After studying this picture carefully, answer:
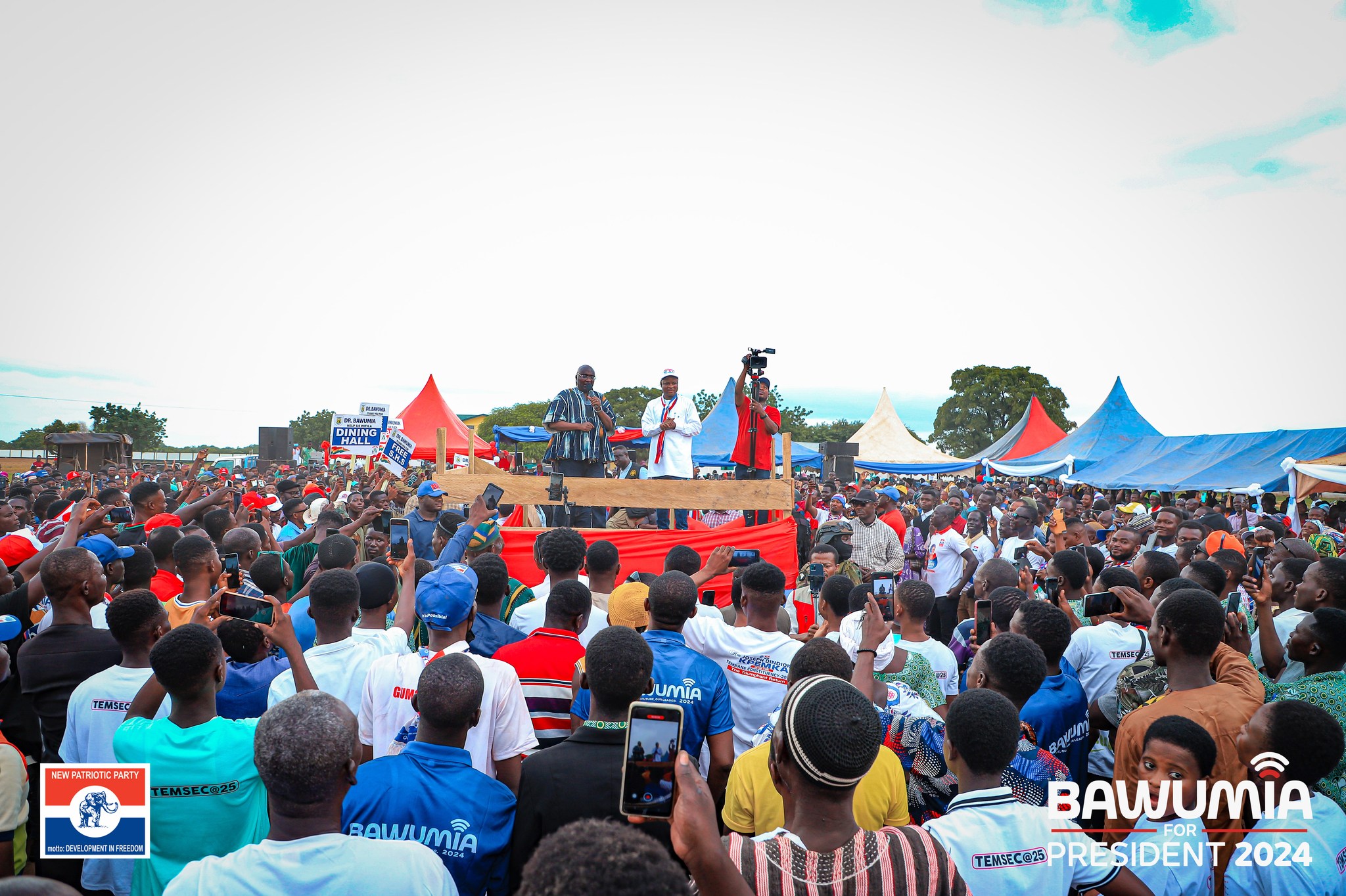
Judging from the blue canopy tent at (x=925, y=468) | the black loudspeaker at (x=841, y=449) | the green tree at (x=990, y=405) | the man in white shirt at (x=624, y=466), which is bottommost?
the blue canopy tent at (x=925, y=468)

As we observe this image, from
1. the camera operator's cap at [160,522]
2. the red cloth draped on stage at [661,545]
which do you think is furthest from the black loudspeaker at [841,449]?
the camera operator's cap at [160,522]

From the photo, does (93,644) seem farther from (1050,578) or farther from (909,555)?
(909,555)

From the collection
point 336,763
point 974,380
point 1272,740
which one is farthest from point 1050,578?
point 974,380

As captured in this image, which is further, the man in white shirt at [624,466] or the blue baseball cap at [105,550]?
the man in white shirt at [624,466]

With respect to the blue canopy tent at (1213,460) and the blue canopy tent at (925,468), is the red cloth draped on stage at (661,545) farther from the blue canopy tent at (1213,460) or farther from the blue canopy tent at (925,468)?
the blue canopy tent at (925,468)

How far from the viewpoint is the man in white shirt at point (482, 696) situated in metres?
3.21

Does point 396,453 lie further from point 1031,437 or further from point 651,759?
point 1031,437

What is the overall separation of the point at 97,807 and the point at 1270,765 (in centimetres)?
430

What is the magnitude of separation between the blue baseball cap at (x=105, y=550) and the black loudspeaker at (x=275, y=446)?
2366 centimetres

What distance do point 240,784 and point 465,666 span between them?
0.94m

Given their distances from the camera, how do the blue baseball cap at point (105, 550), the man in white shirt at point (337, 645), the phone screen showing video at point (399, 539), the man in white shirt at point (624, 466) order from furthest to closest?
the man in white shirt at point (624, 466), the phone screen showing video at point (399, 539), the blue baseball cap at point (105, 550), the man in white shirt at point (337, 645)

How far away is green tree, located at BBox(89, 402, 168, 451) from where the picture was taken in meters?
45.1

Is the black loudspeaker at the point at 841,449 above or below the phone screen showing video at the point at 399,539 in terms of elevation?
above

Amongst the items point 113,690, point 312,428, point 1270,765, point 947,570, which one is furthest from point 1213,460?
point 312,428
